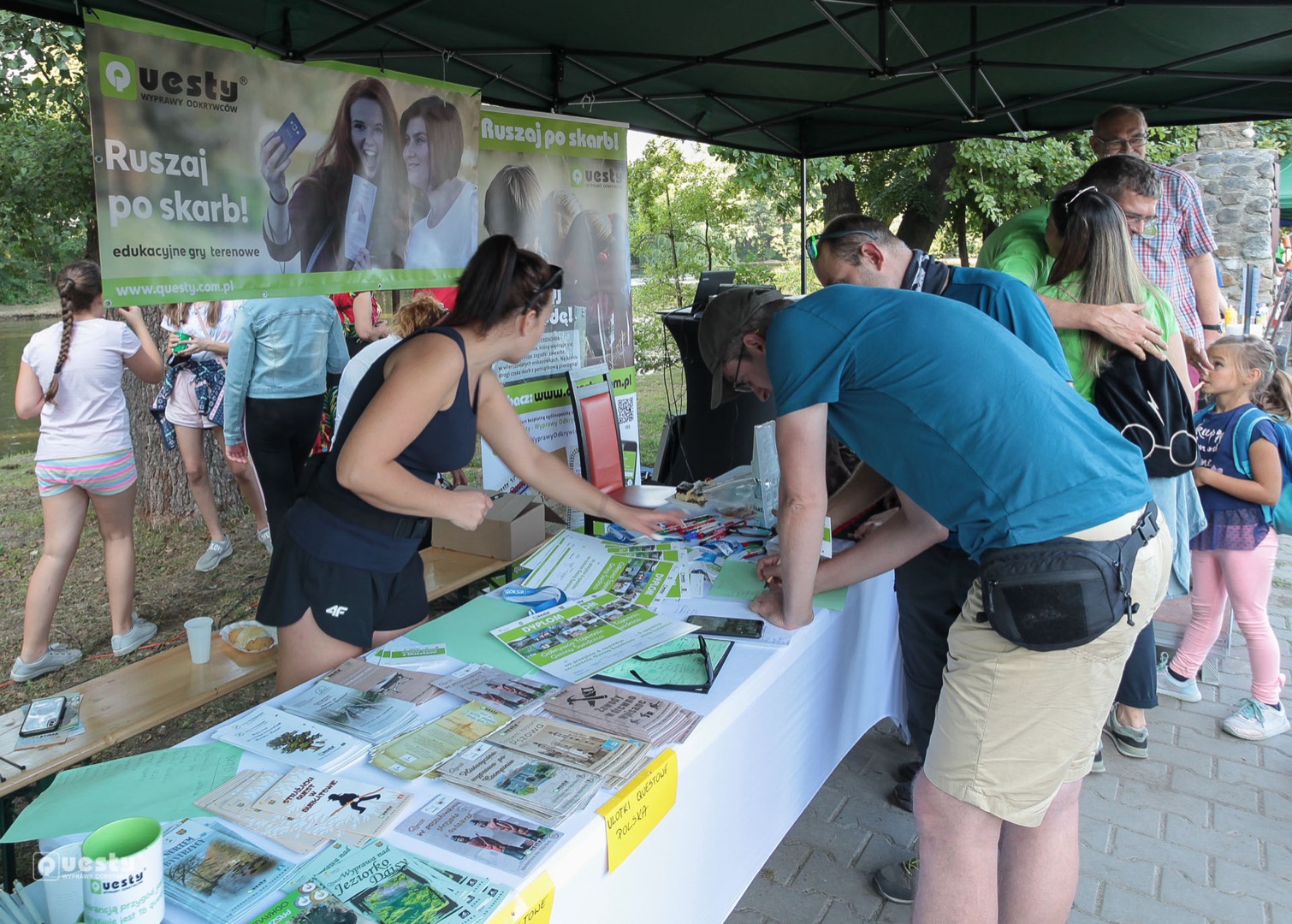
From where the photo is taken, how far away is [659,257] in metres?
8.89

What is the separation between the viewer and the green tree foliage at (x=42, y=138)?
4652 millimetres

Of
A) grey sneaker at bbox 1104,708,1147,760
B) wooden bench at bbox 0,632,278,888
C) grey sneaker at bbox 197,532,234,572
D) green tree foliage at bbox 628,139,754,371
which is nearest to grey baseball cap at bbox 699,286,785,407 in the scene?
wooden bench at bbox 0,632,278,888

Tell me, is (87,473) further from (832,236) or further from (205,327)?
(832,236)

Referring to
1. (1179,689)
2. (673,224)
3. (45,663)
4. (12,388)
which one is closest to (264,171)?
(45,663)

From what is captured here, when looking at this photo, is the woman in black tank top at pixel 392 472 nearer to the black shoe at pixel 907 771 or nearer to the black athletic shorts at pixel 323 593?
the black athletic shorts at pixel 323 593

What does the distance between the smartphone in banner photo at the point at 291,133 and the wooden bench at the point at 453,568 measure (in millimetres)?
1366

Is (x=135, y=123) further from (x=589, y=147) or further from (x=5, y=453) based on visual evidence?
(x=5, y=453)

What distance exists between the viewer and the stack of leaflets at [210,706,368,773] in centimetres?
122

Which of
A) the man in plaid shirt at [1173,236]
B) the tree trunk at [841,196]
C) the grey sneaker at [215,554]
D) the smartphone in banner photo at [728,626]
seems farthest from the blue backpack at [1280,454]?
the tree trunk at [841,196]

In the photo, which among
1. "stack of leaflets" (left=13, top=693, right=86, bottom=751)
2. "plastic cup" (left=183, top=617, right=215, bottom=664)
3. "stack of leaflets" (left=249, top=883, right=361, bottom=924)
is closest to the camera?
"stack of leaflets" (left=249, top=883, right=361, bottom=924)

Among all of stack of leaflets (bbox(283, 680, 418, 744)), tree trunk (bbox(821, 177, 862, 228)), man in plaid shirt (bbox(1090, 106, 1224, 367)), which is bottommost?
stack of leaflets (bbox(283, 680, 418, 744))

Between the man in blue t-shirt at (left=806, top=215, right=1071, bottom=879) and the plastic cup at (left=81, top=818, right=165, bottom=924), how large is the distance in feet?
4.62

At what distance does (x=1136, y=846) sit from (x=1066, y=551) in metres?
1.51

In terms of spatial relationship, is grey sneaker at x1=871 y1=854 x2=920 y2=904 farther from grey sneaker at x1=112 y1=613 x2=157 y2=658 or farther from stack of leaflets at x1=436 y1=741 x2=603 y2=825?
grey sneaker at x1=112 y1=613 x2=157 y2=658
